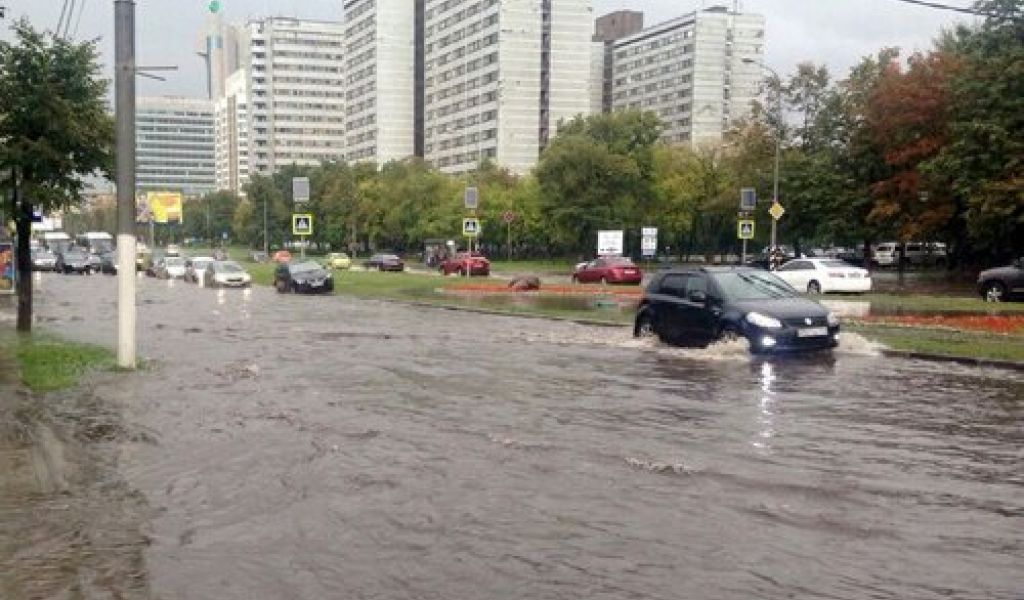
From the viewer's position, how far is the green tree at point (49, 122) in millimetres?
18984

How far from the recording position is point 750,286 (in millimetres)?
17031

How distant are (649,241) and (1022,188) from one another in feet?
70.3

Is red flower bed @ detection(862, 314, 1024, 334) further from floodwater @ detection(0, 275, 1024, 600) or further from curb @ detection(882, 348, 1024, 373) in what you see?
floodwater @ detection(0, 275, 1024, 600)

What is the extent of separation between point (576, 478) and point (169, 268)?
5906cm

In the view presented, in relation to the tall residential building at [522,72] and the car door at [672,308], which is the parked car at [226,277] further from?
the tall residential building at [522,72]

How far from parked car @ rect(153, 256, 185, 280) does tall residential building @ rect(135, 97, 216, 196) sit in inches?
2223

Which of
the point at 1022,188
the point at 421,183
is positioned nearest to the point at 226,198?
the point at 421,183

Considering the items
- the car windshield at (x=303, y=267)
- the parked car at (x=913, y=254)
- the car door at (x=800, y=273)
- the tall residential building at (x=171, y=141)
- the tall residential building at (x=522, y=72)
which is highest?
the tall residential building at (x=522, y=72)

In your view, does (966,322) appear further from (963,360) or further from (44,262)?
(44,262)

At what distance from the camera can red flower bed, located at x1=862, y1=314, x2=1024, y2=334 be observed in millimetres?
19953

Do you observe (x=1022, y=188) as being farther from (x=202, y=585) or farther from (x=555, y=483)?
(x=202, y=585)

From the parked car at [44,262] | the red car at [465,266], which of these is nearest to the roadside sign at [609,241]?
the red car at [465,266]

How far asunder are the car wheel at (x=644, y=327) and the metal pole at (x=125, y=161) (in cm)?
922

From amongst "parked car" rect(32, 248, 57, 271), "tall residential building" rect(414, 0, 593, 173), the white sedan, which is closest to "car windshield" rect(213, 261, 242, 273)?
"parked car" rect(32, 248, 57, 271)
